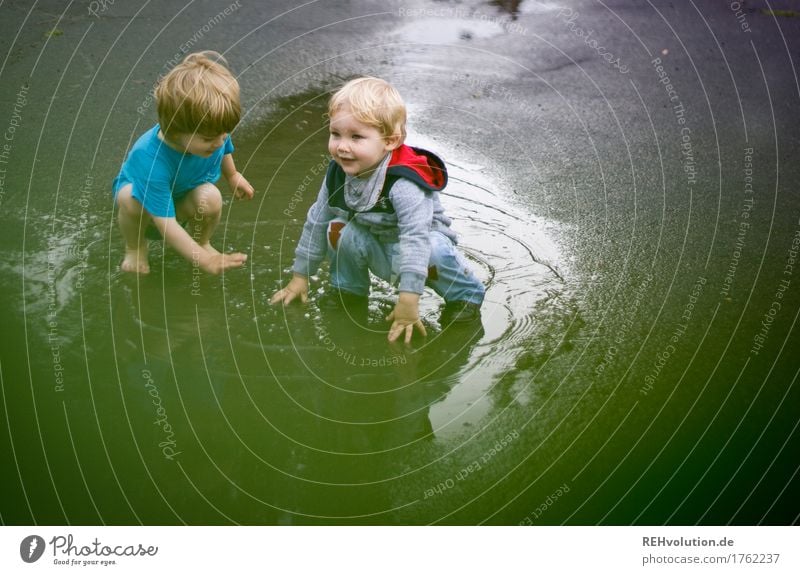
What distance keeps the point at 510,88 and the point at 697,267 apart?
160 centimetres

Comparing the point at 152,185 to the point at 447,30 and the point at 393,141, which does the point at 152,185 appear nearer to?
the point at 393,141

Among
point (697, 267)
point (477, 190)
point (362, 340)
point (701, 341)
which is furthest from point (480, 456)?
point (477, 190)

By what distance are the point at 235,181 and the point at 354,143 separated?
0.71 m

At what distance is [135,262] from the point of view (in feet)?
7.72

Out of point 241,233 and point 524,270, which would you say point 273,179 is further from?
point 524,270

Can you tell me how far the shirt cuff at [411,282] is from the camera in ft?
6.73

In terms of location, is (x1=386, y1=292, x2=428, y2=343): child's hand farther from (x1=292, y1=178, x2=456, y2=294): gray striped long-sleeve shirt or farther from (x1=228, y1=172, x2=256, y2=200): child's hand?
(x1=228, y1=172, x2=256, y2=200): child's hand

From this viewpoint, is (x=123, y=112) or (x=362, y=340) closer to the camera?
(x=362, y=340)

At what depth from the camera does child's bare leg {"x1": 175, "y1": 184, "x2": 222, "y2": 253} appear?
2.39 m

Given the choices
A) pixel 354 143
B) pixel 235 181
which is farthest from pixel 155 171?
pixel 354 143

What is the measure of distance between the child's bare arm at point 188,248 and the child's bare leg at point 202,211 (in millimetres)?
154

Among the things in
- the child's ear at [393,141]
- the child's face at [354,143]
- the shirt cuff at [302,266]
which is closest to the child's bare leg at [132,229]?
the shirt cuff at [302,266]

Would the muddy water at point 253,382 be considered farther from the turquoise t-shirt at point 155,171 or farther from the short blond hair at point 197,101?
the short blond hair at point 197,101

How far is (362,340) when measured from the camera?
7.04 feet
